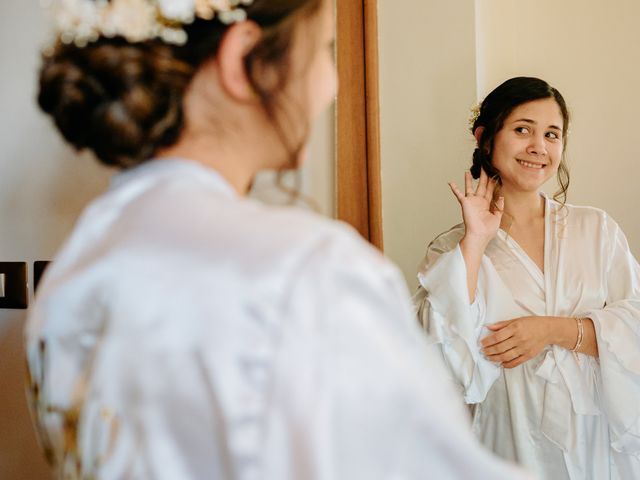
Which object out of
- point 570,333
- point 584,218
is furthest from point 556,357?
point 584,218

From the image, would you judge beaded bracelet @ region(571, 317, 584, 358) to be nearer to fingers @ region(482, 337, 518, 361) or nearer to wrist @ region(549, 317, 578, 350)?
wrist @ region(549, 317, 578, 350)

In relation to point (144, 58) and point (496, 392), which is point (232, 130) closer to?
point (144, 58)

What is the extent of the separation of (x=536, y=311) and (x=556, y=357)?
12 cm

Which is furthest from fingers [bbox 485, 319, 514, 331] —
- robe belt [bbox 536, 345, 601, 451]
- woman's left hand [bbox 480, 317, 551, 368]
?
robe belt [bbox 536, 345, 601, 451]

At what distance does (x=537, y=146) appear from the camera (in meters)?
1.63

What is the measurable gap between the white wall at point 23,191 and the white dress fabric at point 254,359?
95 cm

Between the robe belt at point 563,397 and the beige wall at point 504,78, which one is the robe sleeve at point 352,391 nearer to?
the robe belt at point 563,397

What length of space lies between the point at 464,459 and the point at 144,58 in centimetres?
43

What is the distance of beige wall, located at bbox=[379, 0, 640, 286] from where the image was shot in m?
1.86

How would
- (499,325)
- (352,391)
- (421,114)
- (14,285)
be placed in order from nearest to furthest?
(352,391) < (14,285) < (499,325) < (421,114)

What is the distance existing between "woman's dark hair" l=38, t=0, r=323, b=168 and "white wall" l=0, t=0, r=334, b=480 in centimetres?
85

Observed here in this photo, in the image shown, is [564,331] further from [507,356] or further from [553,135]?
[553,135]

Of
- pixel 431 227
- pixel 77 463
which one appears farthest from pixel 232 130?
pixel 431 227

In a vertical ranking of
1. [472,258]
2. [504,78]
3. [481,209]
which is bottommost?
[472,258]
